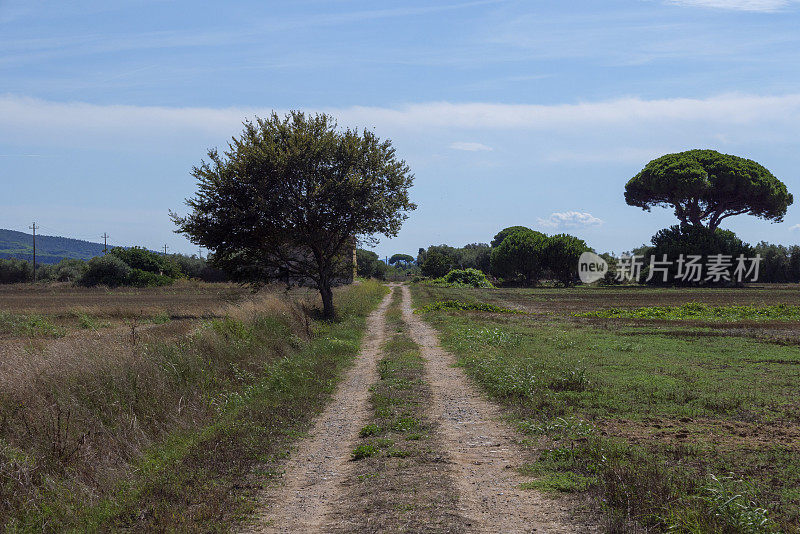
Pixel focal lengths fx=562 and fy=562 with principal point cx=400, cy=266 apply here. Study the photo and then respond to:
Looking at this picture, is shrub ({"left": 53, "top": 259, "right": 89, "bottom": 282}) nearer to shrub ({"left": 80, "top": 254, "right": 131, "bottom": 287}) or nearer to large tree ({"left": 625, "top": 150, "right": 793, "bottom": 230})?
shrub ({"left": 80, "top": 254, "right": 131, "bottom": 287})

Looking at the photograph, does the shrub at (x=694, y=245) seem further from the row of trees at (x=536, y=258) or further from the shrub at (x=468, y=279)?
the shrub at (x=468, y=279)

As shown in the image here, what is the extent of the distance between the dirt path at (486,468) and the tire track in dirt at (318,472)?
4.84 feet

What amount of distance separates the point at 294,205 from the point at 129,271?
54.6 m

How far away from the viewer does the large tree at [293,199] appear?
27.5 metres

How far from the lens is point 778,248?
342ft

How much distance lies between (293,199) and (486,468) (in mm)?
22299

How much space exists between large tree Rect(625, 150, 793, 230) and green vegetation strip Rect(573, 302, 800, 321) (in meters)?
46.7

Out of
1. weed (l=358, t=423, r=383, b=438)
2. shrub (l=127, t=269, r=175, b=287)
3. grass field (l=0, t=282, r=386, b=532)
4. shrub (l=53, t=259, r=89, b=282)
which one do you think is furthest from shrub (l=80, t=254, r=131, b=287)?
weed (l=358, t=423, r=383, b=438)

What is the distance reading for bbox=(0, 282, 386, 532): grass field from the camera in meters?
6.20

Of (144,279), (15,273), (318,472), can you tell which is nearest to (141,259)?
(144,279)

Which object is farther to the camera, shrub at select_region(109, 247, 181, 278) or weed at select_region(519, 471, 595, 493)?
shrub at select_region(109, 247, 181, 278)

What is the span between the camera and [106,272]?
72.2 meters

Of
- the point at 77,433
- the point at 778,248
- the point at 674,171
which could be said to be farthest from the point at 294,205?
the point at 778,248

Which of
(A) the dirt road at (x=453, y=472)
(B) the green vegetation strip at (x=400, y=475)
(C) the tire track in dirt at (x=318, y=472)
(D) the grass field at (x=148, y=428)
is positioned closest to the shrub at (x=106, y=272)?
(D) the grass field at (x=148, y=428)
